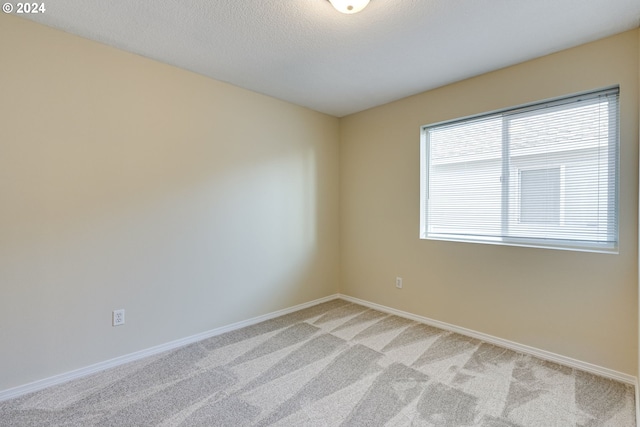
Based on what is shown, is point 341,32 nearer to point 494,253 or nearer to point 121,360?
point 494,253

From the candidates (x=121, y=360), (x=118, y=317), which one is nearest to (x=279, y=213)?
(x=118, y=317)

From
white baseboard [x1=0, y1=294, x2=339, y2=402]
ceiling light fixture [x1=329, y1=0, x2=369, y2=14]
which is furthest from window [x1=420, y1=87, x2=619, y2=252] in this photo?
white baseboard [x1=0, y1=294, x2=339, y2=402]

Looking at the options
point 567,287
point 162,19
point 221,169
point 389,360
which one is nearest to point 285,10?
point 162,19

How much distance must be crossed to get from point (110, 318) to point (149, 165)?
1.23 meters

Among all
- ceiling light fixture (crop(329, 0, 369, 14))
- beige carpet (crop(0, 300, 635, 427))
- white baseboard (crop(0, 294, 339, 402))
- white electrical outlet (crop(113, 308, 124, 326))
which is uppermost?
ceiling light fixture (crop(329, 0, 369, 14))

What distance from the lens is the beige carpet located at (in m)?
1.79

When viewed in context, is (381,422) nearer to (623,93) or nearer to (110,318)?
(110,318)

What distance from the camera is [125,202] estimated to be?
2.42 metres

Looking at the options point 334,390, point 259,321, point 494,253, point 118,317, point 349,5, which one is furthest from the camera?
point 259,321

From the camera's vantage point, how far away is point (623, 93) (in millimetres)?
2166

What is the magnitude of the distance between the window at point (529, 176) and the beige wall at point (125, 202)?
168 centimetres

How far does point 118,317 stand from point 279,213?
1.76 metres

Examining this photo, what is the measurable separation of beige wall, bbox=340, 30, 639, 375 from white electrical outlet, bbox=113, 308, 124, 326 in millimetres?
2546

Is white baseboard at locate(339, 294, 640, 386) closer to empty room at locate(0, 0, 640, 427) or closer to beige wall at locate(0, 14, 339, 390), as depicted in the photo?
empty room at locate(0, 0, 640, 427)
